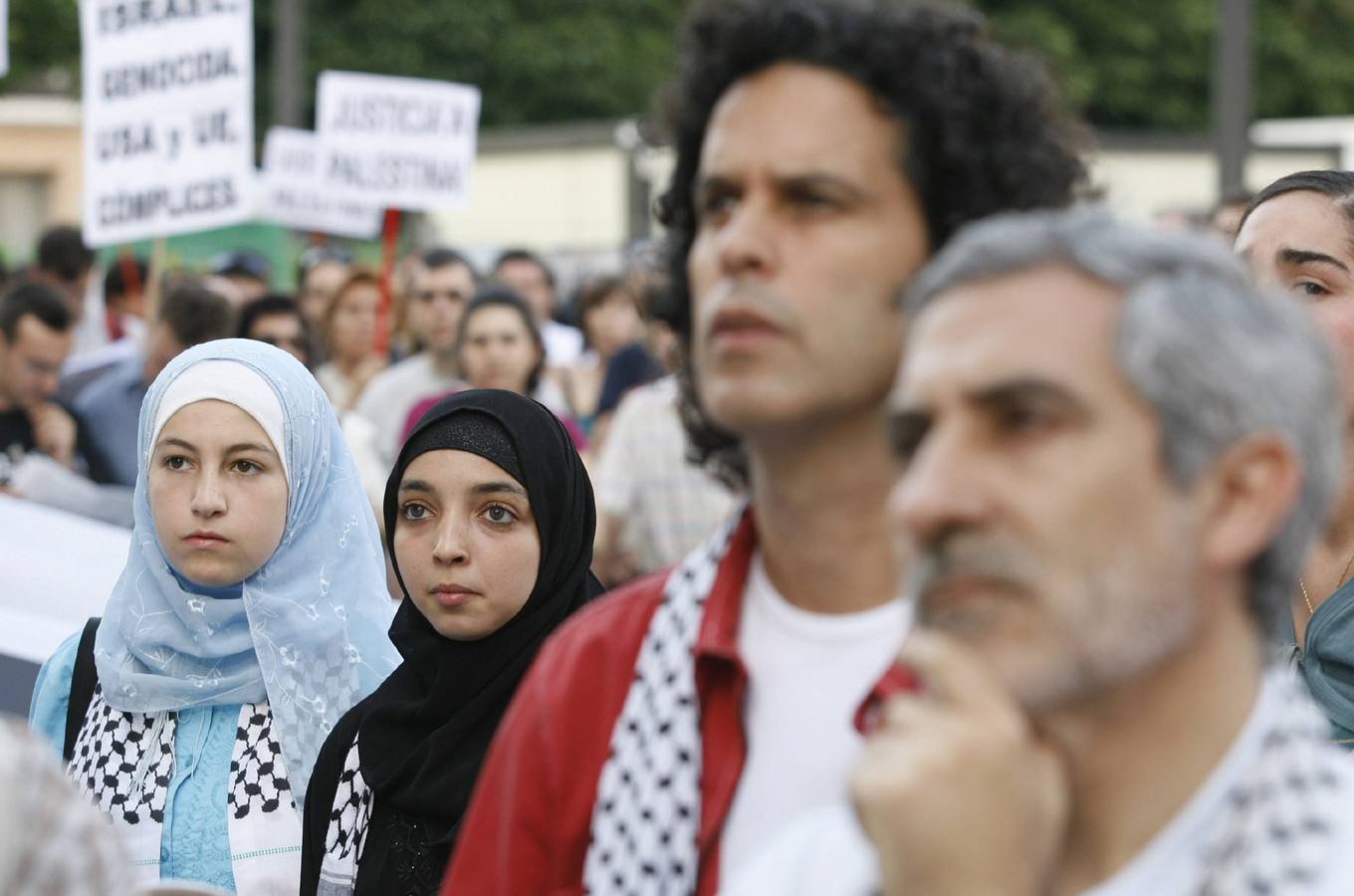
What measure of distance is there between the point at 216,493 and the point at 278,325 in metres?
4.44

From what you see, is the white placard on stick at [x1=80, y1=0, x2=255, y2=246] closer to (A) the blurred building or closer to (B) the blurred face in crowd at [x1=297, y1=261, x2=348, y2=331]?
(B) the blurred face in crowd at [x1=297, y1=261, x2=348, y2=331]

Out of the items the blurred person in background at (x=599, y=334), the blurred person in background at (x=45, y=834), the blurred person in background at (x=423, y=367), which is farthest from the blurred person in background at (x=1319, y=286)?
the blurred person in background at (x=599, y=334)

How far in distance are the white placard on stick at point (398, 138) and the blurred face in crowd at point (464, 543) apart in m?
7.95

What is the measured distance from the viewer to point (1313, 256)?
3.75m

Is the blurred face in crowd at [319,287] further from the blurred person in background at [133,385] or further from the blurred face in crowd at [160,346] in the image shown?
the blurred face in crowd at [160,346]

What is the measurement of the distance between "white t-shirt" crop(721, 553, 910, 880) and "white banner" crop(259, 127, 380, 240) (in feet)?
33.2

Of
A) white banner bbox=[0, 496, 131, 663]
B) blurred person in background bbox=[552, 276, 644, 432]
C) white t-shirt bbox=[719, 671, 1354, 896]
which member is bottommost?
blurred person in background bbox=[552, 276, 644, 432]

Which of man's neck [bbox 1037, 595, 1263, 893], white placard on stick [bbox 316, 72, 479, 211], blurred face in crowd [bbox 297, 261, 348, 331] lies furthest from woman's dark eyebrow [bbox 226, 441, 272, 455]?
white placard on stick [bbox 316, 72, 479, 211]

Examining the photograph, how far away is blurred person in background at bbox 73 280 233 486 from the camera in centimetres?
781

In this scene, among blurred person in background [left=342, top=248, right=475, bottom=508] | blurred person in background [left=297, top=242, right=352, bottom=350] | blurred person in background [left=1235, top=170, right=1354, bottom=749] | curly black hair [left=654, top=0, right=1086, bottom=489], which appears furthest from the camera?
blurred person in background [left=297, top=242, right=352, bottom=350]

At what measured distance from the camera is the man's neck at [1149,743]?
1.73m

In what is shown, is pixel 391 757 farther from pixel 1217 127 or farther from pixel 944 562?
pixel 1217 127

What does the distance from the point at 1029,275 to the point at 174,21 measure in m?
7.69

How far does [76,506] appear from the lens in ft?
21.8
